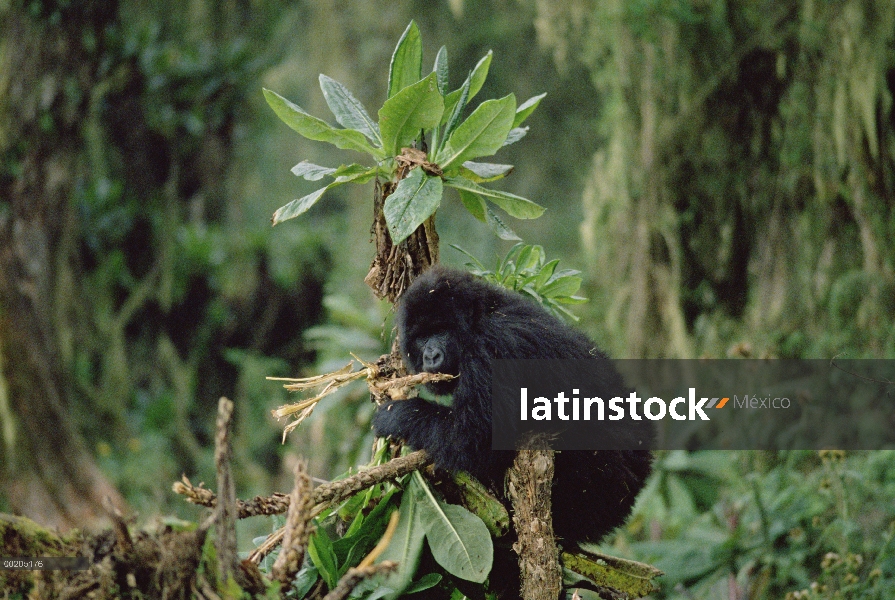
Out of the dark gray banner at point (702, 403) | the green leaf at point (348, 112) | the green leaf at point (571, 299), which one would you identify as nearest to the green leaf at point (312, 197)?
the green leaf at point (348, 112)

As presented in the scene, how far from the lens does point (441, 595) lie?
1674 mm

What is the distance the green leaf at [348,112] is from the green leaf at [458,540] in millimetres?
928

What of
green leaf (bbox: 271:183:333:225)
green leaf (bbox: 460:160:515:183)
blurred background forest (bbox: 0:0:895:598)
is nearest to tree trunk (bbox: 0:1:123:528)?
blurred background forest (bbox: 0:0:895:598)

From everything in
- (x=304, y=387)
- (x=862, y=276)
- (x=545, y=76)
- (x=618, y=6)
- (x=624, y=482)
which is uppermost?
(x=545, y=76)

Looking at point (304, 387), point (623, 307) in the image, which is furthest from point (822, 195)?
point (304, 387)

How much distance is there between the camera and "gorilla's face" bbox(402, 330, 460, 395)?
2.03 meters

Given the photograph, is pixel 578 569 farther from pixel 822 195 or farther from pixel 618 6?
pixel 618 6

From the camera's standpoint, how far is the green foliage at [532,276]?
6.81 ft

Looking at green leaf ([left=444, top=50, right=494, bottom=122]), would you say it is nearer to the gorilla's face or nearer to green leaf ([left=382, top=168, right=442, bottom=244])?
green leaf ([left=382, top=168, right=442, bottom=244])

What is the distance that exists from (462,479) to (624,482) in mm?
476

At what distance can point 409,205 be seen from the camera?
1.68 m

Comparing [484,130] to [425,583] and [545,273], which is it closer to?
[545,273]

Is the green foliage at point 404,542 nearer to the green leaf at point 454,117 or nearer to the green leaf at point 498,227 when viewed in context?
the green leaf at point 498,227

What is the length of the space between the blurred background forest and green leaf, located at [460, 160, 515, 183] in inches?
54.7
